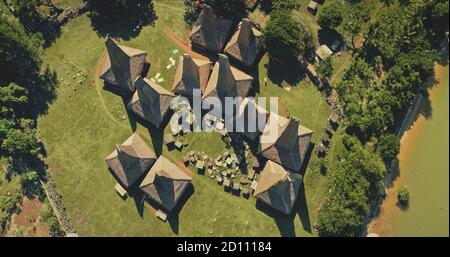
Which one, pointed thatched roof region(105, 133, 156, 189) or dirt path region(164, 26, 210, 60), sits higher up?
dirt path region(164, 26, 210, 60)

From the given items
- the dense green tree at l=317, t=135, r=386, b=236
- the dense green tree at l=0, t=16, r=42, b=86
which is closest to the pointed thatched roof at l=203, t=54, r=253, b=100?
the dense green tree at l=317, t=135, r=386, b=236

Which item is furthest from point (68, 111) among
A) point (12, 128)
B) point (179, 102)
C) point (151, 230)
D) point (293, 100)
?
point (293, 100)

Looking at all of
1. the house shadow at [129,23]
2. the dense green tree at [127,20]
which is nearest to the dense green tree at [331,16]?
the house shadow at [129,23]

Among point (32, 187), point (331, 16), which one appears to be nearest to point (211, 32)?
point (331, 16)

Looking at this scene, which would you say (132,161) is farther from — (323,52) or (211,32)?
(323,52)

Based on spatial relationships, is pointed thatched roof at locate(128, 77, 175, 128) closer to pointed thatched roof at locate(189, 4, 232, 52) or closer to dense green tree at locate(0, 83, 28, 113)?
pointed thatched roof at locate(189, 4, 232, 52)

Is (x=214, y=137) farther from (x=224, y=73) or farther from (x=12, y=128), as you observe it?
(x=12, y=128)
